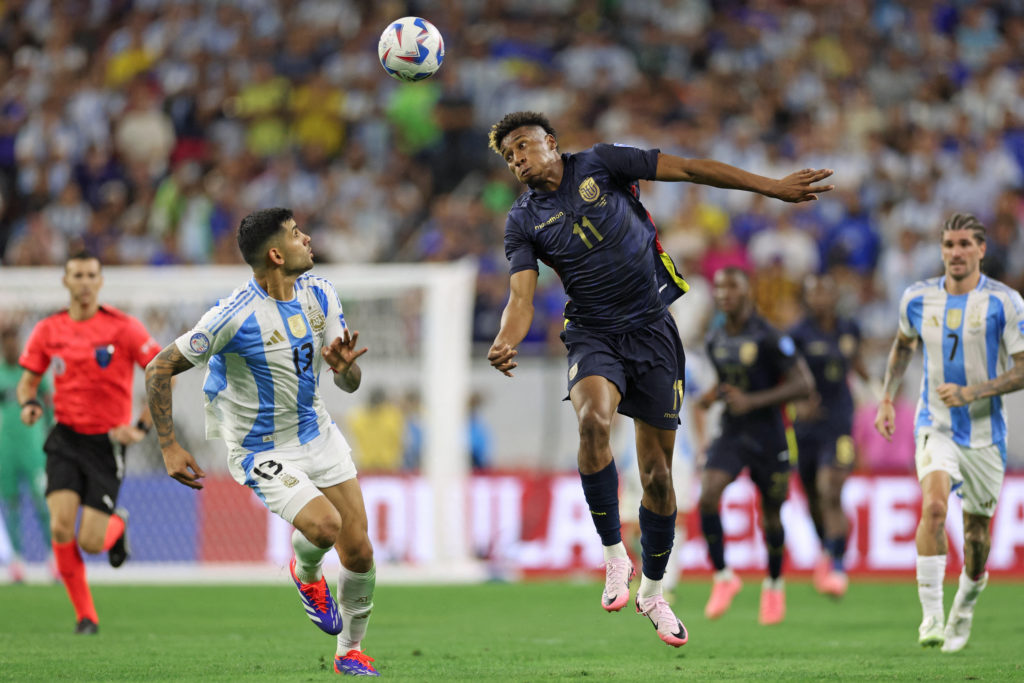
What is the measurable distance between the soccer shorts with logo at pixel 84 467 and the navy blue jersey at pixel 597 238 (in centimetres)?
411

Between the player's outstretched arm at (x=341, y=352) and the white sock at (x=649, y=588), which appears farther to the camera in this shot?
the white sock at (x=649, y=588)

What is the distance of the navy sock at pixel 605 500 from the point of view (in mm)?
7797

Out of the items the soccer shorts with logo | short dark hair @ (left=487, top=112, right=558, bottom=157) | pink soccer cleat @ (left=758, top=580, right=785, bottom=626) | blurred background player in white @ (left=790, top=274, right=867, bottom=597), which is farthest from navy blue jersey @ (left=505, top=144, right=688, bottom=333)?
blurred background player in white @ (left=790, top=274, right=867, bottom=597)

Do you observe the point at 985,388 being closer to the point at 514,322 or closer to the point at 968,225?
the point at 968,225

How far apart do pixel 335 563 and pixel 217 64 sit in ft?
32.0

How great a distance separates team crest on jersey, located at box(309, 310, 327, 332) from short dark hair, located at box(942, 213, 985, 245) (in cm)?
397

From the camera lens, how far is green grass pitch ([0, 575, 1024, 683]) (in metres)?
7.90

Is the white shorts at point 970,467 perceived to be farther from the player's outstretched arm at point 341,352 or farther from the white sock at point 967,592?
the player's outstretched arm at point 341,352

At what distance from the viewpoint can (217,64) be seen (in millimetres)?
22641

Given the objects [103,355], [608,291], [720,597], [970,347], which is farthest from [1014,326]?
[103,355]

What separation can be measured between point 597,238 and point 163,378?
245 centimetres

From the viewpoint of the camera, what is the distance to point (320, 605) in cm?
779

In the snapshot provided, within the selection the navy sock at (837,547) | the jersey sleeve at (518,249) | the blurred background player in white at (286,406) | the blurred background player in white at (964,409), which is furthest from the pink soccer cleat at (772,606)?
the jersey sleeve at (518,249)

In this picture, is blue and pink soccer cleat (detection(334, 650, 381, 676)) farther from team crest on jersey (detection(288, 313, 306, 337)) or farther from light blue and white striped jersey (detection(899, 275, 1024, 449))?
light blue and white striped jersey (detection(899, 275, 1024, 449))
